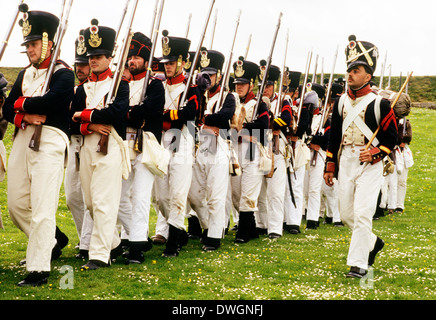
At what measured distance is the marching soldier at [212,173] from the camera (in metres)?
9.53

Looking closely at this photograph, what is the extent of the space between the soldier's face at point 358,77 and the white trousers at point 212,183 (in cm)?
251

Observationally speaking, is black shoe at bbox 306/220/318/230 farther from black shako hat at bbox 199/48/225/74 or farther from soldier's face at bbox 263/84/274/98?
black shako hat at bbox 199/48/225/74

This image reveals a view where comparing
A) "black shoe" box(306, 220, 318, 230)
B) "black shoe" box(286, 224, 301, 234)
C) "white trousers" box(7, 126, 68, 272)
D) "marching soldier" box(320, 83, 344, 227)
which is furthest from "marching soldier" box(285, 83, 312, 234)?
"white trousers" box(7, 126, 68, 272)

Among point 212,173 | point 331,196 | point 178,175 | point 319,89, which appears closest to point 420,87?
point 319,89

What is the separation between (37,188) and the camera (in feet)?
22.6

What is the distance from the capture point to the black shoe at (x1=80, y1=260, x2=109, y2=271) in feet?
24.8

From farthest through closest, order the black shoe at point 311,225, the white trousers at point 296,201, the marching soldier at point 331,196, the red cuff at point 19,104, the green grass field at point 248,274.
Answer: the marching soldier at point 331,196 → the black shoe at point 311,225 → the white trousers at point 296,201 → the red cuff at point 19,104 → the green grass field at point 248,274

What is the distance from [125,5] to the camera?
841 centimetres

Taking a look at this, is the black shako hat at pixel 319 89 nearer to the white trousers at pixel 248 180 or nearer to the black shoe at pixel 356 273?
the white trousers at pixel 248 180

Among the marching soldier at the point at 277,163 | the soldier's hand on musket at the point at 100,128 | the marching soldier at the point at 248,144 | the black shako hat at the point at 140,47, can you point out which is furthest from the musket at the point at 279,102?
the soldier's hand on musket at the point at 100,128

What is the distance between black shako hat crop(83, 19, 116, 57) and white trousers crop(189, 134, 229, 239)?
2.51 m

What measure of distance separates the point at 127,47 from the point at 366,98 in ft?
10.5

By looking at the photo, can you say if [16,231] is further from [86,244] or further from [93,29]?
[93,29]

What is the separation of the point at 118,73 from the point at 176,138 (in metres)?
1.63
